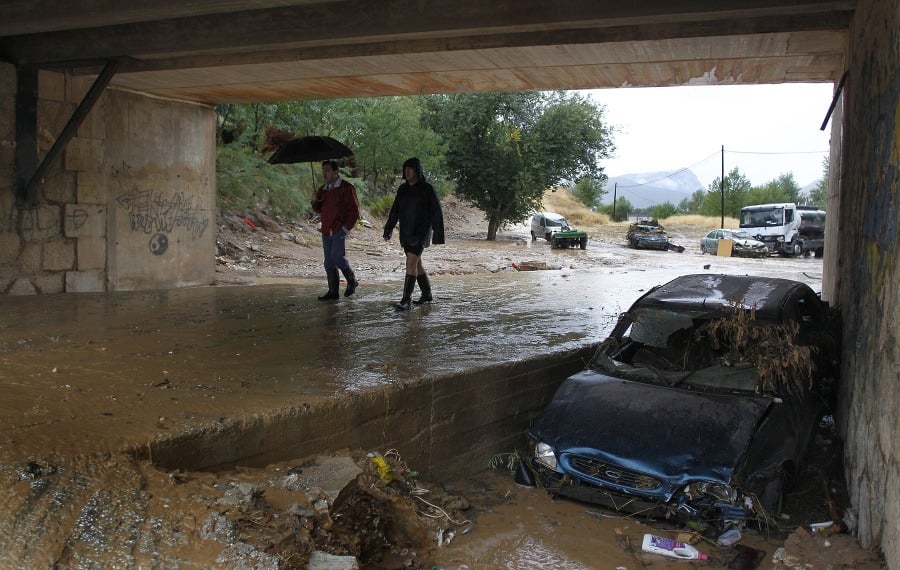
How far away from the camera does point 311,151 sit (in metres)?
9.22

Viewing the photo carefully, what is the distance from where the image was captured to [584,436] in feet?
16.3

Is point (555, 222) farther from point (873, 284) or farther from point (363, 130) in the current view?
point (873, 284)

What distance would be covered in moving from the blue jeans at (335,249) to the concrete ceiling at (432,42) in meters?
2.13

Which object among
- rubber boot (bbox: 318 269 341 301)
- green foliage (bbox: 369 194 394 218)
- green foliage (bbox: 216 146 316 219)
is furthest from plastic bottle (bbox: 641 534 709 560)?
green foliage (bbox: 369 194 394 218)

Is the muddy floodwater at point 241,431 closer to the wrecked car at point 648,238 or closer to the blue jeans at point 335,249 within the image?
the blue jeans at point 335,249

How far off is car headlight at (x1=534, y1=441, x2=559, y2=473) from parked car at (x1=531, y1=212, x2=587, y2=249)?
2656cm

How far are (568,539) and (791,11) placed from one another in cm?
503

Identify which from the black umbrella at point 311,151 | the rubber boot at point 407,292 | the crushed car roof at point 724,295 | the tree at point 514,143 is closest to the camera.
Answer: the crushed car roof at point 724,295

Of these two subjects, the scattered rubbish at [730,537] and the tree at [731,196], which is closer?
the scattered rubbish at [730,537]

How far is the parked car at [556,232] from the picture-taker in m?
31.3

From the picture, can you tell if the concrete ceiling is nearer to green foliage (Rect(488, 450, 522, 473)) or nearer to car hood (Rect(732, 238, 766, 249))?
green foliage (Rect(488, 450, 522, 473))

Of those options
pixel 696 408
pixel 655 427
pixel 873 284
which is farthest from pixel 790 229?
pixel 655 427

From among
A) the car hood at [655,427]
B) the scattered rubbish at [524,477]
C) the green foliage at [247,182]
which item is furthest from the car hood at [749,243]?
the scattered rubbish at [524,477]

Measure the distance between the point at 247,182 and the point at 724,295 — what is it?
44.3ft
